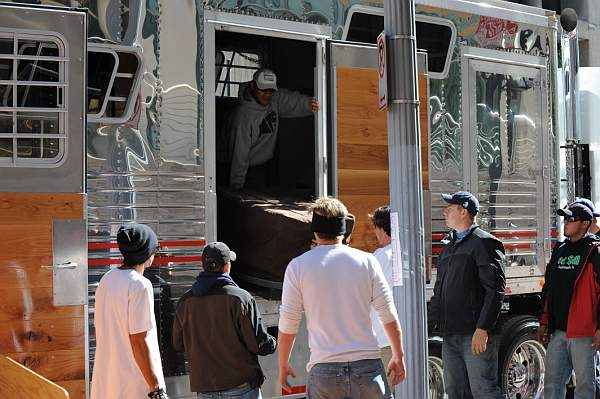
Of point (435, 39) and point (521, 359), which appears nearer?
point (435, 39)

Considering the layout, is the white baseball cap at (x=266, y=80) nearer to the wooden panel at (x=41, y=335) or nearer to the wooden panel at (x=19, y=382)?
the wooden panel at (x=41, y=335)

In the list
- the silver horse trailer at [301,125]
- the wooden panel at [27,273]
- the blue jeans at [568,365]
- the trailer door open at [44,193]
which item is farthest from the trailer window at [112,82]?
the blue jeans at [568,365]

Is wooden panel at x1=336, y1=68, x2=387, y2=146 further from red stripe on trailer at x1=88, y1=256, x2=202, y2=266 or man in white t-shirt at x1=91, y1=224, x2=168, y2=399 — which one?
man in white t-shirt at x1=91, y1=224, x2=168, y2=399

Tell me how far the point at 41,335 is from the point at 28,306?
19cm

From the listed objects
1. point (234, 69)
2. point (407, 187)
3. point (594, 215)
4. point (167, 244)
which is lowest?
point (167, 244)

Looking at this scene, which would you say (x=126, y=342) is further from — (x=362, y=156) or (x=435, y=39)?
(x=435, y=39)

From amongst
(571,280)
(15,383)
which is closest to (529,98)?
(571,280)

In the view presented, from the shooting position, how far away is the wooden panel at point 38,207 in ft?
17.2

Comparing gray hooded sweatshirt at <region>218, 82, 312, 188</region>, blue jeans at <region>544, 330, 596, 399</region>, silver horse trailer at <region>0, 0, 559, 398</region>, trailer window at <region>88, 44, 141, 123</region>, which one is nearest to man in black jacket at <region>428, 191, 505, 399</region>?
blue jeans at <region>544, 330, 596, 399</region>

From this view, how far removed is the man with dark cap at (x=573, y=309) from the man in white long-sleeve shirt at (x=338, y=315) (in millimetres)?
2294

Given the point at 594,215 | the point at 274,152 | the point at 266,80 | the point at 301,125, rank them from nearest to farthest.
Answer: the point at 594,215, the point at 266,80, the point at 301,125, the point at 274,152

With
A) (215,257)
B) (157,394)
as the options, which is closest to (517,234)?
(215,257)

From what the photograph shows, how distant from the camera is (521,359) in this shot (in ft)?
26.6

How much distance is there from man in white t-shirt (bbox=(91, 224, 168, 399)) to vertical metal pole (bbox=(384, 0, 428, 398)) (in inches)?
53.9
